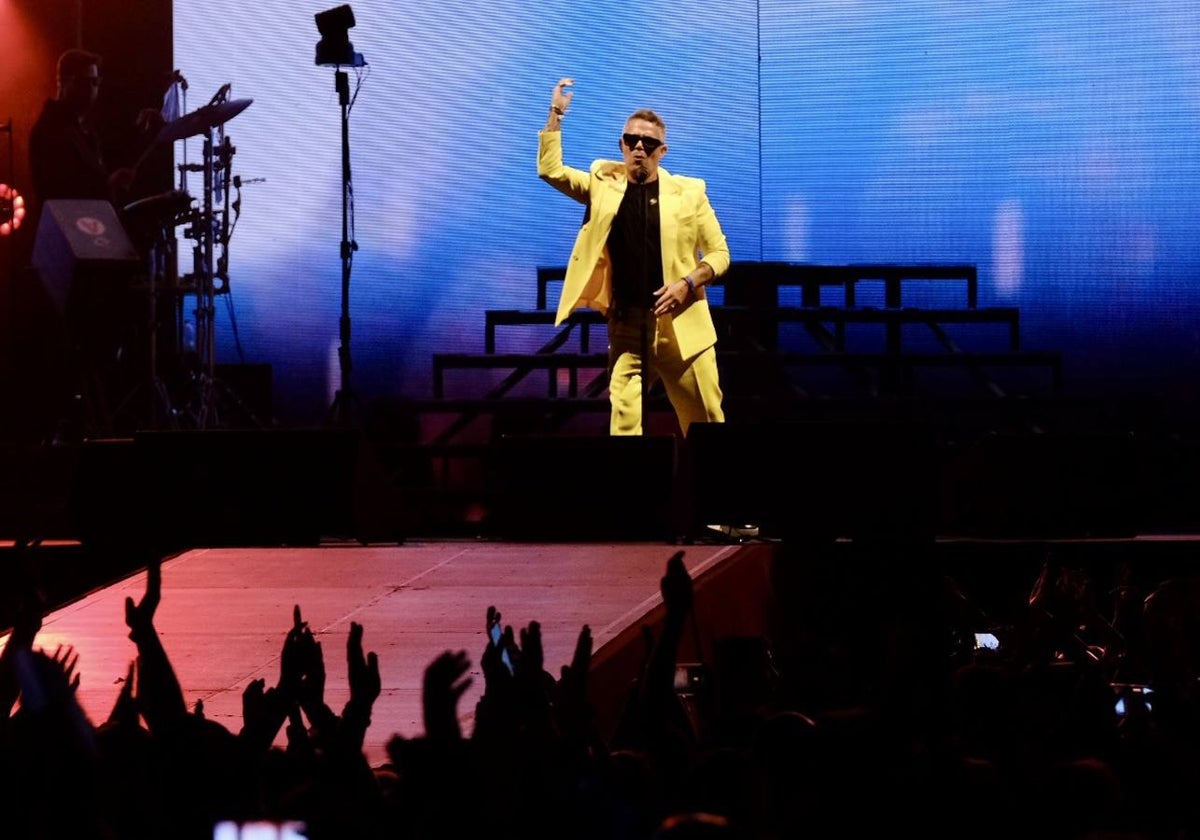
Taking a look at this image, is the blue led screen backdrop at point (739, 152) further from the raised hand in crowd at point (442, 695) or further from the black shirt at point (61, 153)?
the raised hand in crowd at point (442, 695)

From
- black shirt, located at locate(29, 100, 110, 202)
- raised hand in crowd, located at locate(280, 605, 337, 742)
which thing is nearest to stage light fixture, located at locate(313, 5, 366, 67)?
black shirt, located at locate(29, 100, 110, 202)

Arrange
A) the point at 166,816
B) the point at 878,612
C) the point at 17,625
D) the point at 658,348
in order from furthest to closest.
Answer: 1. the point at 658,348
2. the point at 878,612
3. the point at 17,625
4. the point at 166,816

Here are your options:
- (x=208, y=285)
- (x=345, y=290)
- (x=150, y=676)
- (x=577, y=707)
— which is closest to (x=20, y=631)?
(x=150, y=676)

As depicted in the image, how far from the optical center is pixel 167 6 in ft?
30.8

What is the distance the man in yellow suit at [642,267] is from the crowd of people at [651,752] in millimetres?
4417

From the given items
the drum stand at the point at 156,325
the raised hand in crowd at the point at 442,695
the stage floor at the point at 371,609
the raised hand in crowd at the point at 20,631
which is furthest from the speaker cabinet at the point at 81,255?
the raised hand in crowd at the point at 442,695

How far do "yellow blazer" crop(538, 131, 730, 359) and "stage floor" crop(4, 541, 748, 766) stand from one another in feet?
4.77

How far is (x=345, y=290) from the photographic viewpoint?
28.2ft

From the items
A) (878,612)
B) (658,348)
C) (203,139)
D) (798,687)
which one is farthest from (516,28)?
(798,687)

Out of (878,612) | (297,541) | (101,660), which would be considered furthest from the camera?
(297,541)

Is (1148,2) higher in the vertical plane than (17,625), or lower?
higher

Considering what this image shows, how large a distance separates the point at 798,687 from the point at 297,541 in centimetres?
418

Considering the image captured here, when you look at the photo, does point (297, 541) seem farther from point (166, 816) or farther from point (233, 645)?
point (166, 816)

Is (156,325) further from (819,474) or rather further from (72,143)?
(819,474)
